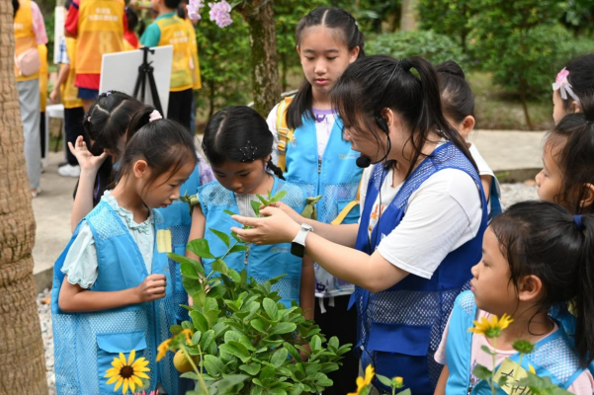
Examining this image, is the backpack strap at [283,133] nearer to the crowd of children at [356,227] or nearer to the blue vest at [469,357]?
the crowd of children at [356,227]

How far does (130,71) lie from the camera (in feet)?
15.0

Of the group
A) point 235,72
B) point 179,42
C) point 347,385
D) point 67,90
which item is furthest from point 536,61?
point 347,385

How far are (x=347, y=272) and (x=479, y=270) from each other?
0.39 meters

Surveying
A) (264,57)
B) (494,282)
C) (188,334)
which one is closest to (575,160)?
(494,282)

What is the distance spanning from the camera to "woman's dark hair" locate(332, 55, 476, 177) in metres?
2.08

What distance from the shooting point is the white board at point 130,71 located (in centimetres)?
435

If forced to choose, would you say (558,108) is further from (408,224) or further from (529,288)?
(529,288)

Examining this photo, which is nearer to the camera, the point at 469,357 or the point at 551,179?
the point at 469,357

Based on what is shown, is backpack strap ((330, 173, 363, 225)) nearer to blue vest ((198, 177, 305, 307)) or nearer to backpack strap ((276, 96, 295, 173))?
blue vest ((198, 177, 305, 307))

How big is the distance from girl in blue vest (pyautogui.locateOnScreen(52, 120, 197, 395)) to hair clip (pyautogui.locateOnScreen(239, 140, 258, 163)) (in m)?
0.18

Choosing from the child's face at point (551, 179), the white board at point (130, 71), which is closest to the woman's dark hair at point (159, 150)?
the child's face at point (551, 179)

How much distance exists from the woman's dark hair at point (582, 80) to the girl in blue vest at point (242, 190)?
1.22 meters

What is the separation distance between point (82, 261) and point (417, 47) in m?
7.15

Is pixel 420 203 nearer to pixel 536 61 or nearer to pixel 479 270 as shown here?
pixel 479 270
